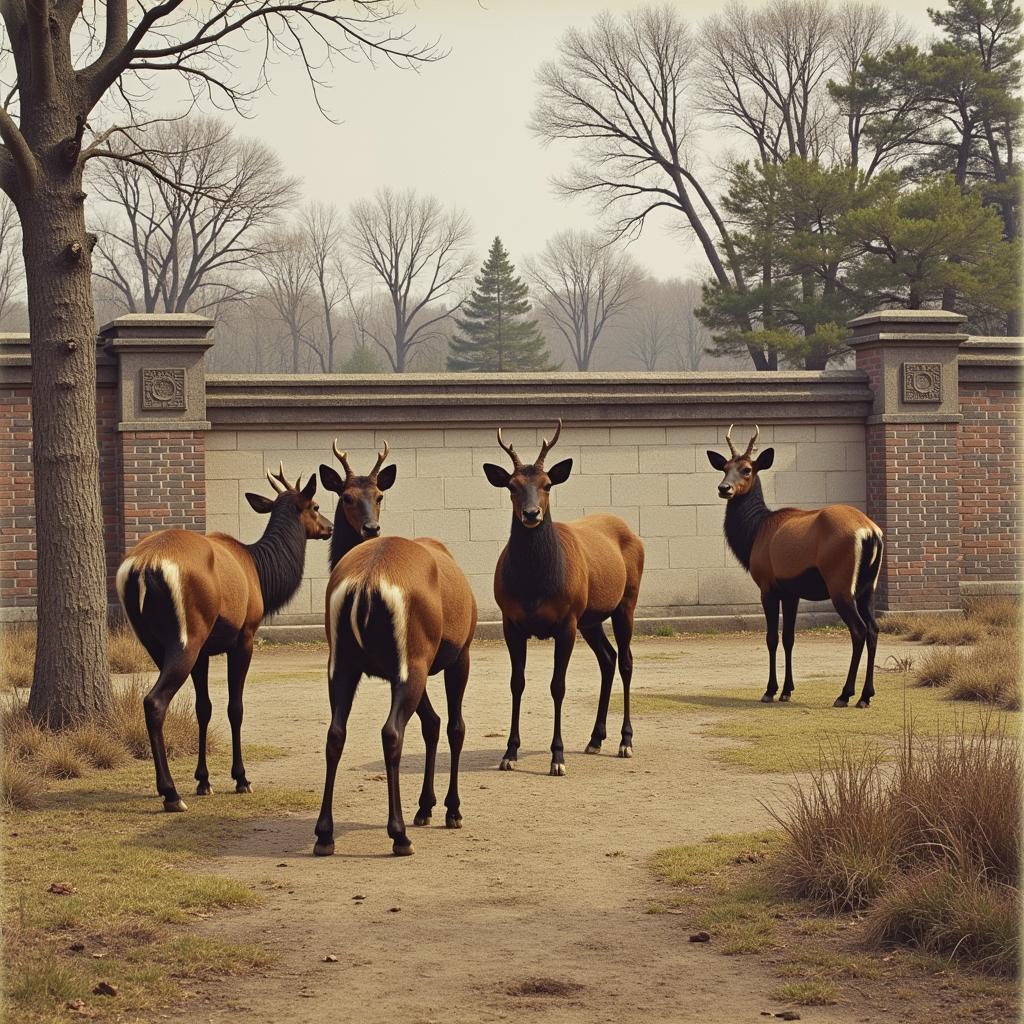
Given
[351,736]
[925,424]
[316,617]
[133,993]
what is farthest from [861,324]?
[133,993]

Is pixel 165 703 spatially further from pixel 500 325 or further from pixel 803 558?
pixel 500 325

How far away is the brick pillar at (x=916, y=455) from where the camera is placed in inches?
766

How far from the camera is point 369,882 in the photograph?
730cm

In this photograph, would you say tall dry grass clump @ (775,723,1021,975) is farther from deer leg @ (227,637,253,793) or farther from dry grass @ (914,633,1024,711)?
dry grass @ (914,633,1024,711)

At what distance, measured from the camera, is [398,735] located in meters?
7.73

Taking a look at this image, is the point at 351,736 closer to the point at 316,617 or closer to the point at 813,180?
the point at 316,617

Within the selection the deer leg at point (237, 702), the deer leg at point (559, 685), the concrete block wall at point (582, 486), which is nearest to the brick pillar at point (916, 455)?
the concrete block wall at point (582, 486)

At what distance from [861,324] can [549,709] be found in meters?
9.31

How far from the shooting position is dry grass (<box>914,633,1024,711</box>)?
12914 millimetres

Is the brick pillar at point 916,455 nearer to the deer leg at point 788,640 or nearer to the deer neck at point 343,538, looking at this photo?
the deer leg at point 788,640

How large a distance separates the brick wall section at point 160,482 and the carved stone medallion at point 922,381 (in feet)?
29.9

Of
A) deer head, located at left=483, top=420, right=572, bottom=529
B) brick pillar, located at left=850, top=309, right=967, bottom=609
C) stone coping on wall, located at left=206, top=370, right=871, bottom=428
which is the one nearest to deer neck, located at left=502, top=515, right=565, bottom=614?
deer head, located at left=483, top=420, right=572, bottom=529

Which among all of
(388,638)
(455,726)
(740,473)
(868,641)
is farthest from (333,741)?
(740,473)

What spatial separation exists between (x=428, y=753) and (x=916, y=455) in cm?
1270
